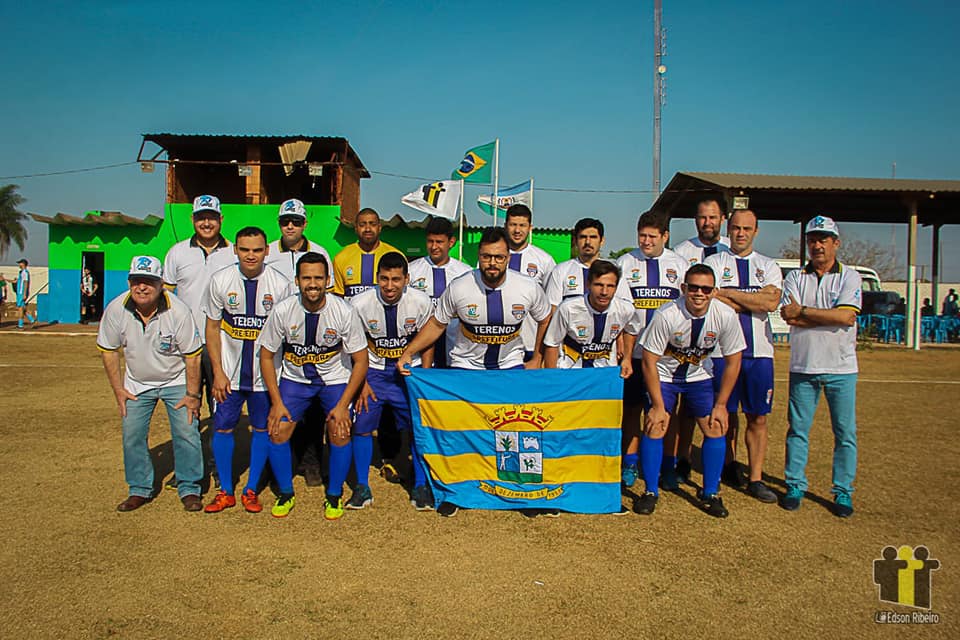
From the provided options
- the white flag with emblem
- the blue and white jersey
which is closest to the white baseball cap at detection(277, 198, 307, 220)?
the blue and white jersey

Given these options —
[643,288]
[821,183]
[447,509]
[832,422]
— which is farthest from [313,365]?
[821,183]

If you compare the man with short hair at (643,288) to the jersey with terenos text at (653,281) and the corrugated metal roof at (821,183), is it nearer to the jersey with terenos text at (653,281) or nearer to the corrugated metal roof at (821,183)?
the jersey with terenos text at (653,281)

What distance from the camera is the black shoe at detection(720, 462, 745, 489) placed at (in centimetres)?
570

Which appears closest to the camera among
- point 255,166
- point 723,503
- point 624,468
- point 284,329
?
point 284,329

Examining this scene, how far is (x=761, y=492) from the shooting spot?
5.25 m

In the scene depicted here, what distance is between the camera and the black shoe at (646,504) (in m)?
4.87

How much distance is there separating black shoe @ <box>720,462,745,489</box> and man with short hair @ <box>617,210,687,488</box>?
86 cm

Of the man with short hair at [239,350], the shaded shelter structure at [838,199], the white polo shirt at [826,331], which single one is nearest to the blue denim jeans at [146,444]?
the man with short hair at [239,350]

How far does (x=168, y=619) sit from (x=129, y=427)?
212cm

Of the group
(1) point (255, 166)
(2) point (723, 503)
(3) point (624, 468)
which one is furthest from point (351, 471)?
(1) point (255, 166)

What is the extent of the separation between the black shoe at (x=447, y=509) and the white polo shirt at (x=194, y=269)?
2.74 metres

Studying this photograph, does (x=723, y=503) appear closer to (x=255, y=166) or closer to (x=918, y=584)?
(x=918, y=584)

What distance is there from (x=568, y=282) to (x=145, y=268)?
3389 millimetres

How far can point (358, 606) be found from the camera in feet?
11.2
